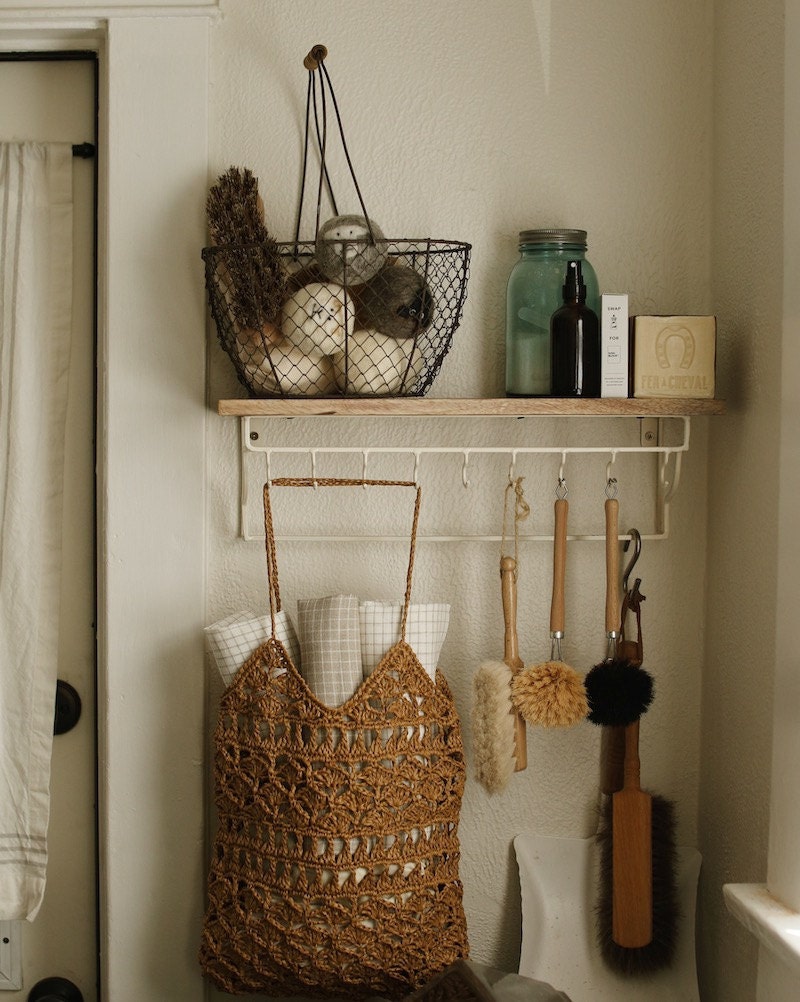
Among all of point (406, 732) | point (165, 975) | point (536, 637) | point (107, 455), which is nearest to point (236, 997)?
point (165, 975)

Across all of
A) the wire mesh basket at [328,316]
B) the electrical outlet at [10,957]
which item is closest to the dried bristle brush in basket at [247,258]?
the wire mesh basket at [328,316]

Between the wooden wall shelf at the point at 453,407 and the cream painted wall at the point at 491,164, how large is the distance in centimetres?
16

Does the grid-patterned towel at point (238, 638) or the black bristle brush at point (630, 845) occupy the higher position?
the grid-patterned towel at point (238, 638)

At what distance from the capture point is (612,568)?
128 cm

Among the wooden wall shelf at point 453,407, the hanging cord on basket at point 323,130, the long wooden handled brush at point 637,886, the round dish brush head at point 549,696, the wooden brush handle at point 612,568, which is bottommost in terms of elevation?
the long wooden handled brush at point 637,886

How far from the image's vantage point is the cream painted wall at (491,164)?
1.33m

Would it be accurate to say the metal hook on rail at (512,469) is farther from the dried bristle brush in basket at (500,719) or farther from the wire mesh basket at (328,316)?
the wire mesh basket at (328,316)

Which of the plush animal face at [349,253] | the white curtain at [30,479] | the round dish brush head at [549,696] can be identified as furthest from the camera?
the white curtain at [30,479]

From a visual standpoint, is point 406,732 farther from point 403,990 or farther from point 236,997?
point 236,997

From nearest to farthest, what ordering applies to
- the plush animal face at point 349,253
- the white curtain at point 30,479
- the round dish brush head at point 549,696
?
the plush animal face at point 349,253 → the round dish brush head at point 549,696 → the white curtain at point 30,479

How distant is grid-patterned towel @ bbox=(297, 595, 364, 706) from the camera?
3.94 ft

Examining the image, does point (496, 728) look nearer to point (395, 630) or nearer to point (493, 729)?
point (493, 729)

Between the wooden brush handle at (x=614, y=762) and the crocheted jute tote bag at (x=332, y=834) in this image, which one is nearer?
the crocheted jute tote bag at (x=332, y=834)

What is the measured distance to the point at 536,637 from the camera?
1.38 metres
